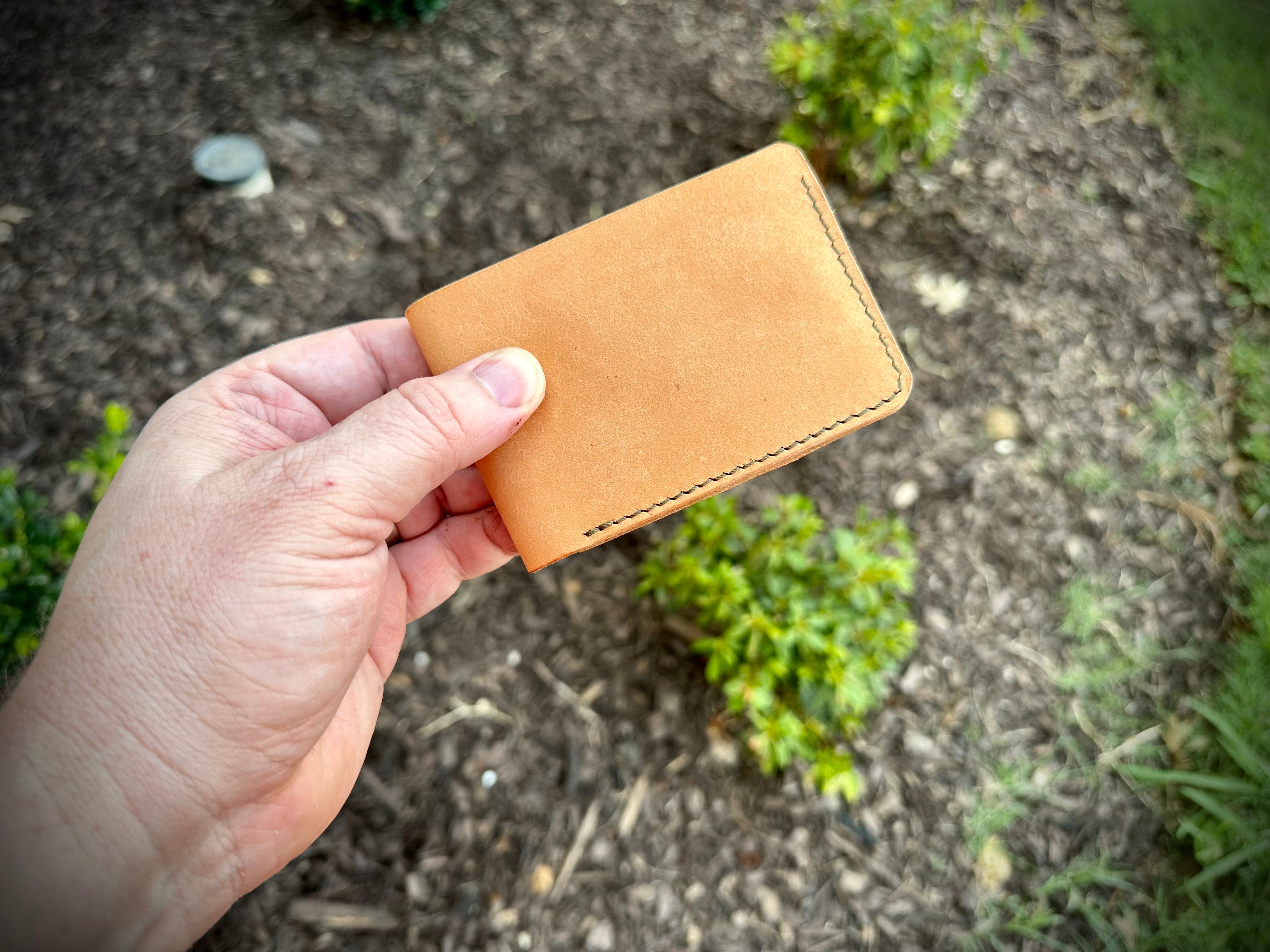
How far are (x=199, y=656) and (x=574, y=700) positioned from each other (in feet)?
3.49

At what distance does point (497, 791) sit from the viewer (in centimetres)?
199

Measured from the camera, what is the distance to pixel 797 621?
5.77 feet

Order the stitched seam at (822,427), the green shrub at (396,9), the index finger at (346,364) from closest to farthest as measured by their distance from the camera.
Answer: the stitched seam at (822,427) → the index finger at (346,364) → the green shrub at (396,9)

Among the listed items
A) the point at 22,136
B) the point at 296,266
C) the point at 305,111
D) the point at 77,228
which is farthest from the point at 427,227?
the point at 22,136

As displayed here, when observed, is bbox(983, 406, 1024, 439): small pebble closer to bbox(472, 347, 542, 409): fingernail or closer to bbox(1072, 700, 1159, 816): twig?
bbox(1072, 700, 1159, 816): twig

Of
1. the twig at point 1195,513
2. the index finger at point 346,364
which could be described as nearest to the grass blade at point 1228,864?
the twig at point 1195,513

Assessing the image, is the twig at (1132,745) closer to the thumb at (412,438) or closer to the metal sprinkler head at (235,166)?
the thumb at (412,438)

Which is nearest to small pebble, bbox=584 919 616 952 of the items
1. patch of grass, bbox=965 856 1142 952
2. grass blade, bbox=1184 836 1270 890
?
patch of grass, bbox=965 856 1142 952

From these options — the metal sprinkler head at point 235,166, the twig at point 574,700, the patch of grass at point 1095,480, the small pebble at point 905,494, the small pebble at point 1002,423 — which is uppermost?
the metal sprinkler head at point 235,166

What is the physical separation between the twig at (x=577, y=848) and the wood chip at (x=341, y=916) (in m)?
0.41

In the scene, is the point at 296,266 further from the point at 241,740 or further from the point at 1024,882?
the point at 1024,882

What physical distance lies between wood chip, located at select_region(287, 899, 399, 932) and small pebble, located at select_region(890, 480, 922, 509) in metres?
1.88

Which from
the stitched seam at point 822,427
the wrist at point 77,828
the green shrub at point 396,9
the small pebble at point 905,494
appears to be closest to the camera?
the wrist at point 77,828

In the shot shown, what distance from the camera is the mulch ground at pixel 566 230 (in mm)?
1960
